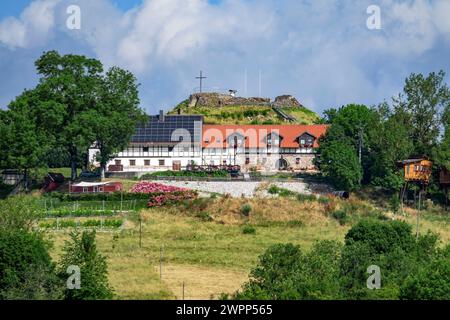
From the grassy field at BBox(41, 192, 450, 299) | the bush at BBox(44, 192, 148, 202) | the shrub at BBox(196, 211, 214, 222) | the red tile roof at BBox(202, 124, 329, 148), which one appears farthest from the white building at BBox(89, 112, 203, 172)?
the shrub at BBox(196, 211, 214, 222)

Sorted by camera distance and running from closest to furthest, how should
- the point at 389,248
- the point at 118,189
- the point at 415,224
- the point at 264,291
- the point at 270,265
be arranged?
1. the point at 264,291
2. the point at 270,265
3. the point at 389,248
4. the point at 415,224
5. the point at 118,189

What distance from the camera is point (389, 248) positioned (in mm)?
56375

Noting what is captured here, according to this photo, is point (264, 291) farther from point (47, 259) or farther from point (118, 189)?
point (118, 189)

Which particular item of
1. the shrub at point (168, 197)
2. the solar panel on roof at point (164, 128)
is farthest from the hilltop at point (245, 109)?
the shrub at point (168, 197)

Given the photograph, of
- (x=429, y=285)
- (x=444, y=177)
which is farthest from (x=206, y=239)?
(x=429, y=285)

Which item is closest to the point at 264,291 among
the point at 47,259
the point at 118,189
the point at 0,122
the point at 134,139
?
the point at 47,259

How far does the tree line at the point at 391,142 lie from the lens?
78562 millimetres

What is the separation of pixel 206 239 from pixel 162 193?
10653 millimetres

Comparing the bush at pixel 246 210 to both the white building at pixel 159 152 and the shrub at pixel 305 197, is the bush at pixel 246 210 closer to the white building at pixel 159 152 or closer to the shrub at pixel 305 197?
the shrub at pixel 305 197

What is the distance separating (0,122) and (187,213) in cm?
1715

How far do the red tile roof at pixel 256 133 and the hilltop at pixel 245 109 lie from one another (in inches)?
391

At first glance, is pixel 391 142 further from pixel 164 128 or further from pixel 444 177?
pixel 164 128

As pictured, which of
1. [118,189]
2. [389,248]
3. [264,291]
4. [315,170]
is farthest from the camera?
[315,170]

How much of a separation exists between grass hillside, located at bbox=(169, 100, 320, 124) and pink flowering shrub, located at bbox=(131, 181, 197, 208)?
28.3 m
